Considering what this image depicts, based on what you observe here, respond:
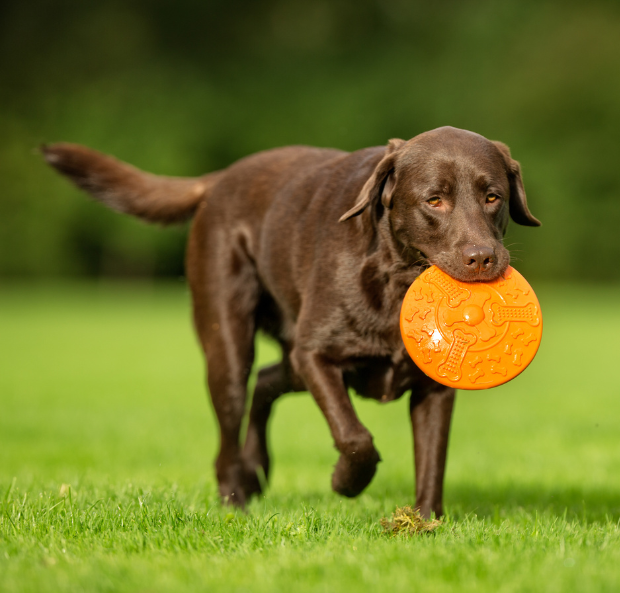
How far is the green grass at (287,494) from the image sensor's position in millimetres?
2488

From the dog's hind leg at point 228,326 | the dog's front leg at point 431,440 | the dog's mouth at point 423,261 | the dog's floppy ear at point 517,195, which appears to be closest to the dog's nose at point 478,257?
the dog's mouth at point 423,261

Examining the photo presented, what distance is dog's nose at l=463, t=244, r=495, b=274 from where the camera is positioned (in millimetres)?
3354

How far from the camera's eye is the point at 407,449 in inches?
268

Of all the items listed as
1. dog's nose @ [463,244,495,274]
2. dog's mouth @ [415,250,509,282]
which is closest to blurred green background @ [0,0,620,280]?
dog's mouth @ [415,250,509,282]

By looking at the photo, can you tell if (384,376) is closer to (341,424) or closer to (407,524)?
(341,424)

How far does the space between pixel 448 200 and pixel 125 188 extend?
253 cm

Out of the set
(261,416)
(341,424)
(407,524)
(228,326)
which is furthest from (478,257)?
(261,416)

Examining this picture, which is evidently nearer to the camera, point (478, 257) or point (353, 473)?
point (478, 257)

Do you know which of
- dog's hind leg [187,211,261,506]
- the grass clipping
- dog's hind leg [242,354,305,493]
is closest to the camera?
the grass clipping

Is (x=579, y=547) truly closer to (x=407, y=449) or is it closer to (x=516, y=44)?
(x=407, y=449)

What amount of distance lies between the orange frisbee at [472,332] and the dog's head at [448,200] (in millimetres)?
77

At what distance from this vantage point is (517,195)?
392 cm

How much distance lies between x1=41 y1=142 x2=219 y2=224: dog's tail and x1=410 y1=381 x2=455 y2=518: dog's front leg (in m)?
2.15

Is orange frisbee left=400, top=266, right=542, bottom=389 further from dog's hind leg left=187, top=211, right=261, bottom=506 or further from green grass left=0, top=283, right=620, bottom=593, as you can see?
dog's hind leg left=187, top=211, right=261, bottom=506
